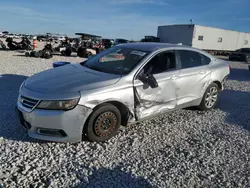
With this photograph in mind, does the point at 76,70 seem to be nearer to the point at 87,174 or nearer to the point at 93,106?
the point at 93,106

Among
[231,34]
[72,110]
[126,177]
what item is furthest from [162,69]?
[231,34]

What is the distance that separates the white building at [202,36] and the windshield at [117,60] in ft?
84.2

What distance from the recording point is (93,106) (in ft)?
11.9

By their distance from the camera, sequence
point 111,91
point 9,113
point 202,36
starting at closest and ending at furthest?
point 111,91 → point 9,113 → point 202,36

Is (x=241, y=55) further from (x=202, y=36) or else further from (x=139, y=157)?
(x=139, y=157)

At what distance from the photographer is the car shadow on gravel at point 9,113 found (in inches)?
155

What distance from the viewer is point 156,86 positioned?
4.22 meters

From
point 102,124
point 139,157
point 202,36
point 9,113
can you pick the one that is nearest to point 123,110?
point 102,124

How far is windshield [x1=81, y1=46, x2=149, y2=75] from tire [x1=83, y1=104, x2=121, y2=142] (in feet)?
2.35

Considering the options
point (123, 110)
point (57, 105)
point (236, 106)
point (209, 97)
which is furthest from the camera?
point (236, 106)

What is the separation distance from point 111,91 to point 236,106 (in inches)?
164

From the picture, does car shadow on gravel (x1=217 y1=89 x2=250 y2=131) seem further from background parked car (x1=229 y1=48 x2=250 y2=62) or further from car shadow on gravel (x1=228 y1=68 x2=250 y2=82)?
background parked car (x1=229 y1=48 x2=250 y2=62)

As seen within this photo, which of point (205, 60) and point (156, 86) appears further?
point (205, 60)

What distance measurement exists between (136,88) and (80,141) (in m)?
1.24
